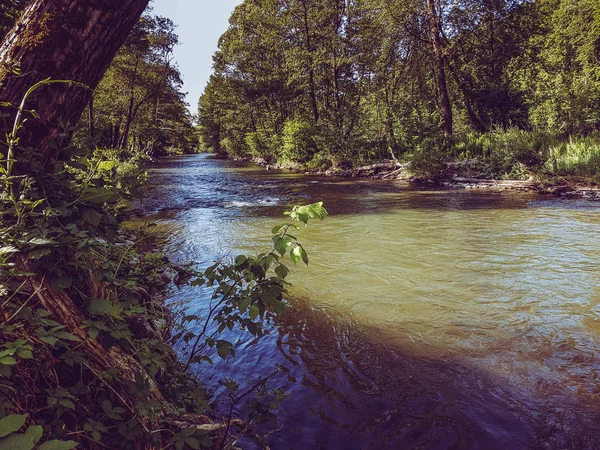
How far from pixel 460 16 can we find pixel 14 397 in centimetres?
2675

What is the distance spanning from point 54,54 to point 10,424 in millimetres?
1727

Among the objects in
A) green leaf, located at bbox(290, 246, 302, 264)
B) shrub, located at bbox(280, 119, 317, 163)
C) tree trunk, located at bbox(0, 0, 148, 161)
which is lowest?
green leaf, located at bbox(290, 246, 302, 264)

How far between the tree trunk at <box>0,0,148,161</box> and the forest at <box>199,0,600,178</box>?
15.8 metres

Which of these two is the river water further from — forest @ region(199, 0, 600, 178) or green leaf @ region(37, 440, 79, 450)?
forest @ region(199, 0, 600, 178)

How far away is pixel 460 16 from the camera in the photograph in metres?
21.7

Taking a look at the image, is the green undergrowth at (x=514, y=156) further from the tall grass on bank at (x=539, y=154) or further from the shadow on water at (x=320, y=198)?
the shadow on water at (x=320, y=198)

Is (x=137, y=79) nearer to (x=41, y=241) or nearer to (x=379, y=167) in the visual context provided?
(x=379, y=167)

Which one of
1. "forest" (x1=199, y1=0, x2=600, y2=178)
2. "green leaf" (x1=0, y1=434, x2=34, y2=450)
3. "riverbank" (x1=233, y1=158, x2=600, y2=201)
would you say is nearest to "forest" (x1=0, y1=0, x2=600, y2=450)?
"green leaf" (x1=0, y1=434, x2=34, y2=450)

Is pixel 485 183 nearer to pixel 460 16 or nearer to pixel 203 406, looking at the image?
pixel 460 16

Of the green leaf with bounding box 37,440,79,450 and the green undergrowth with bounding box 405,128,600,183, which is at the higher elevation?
the green undergrowth with bounding box 405,128,600,183

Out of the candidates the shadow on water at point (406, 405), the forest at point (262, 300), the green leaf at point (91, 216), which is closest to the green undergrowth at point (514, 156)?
the forest at point (262, 300)

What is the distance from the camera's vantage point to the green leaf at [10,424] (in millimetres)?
979

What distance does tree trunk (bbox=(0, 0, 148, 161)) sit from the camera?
1767 millimetres

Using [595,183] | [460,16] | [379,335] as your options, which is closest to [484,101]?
[460,16]
